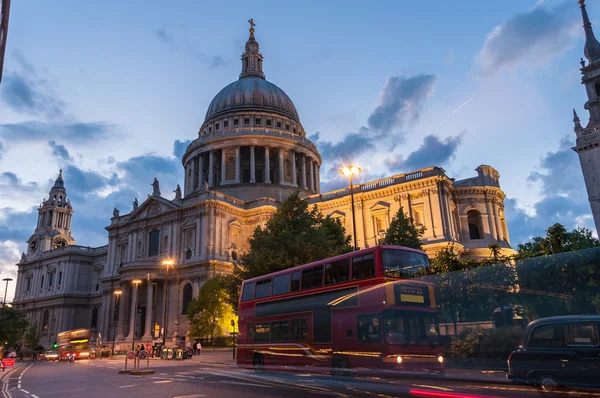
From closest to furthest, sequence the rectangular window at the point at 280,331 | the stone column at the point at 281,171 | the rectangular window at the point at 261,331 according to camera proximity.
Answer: the rectangular window at the point at 280,331 → the rectangular window at the point at 261,331 → the stone column at the point at 281,171

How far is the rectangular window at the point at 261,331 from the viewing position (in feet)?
68.5

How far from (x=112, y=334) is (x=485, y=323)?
5414 cm

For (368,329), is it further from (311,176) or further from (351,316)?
(311,176)

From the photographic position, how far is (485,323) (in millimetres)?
15594

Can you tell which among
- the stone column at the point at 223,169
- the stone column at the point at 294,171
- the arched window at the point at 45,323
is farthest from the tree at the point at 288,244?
the arched window at the point at 45,323

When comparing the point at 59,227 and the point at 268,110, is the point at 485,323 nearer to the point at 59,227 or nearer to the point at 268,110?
the point at 268,110

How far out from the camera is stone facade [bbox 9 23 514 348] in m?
51.7

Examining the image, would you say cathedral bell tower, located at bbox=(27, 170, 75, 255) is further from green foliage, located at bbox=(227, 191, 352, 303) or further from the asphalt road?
the asphalt road

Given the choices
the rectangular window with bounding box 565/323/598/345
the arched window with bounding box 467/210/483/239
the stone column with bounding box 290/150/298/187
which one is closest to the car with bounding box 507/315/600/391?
the rectangular window with bounding box 565/323/598/345

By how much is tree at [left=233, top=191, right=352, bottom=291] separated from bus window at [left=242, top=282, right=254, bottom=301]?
825 cm

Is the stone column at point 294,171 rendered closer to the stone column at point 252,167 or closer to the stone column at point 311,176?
the stone column at point 311,176

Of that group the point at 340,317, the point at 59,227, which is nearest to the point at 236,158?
the point at 59,227

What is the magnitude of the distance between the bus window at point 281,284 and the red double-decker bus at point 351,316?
5 centimetres

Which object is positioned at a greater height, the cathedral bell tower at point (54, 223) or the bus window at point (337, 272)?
the cathedral bell tower at point (54, 223)
